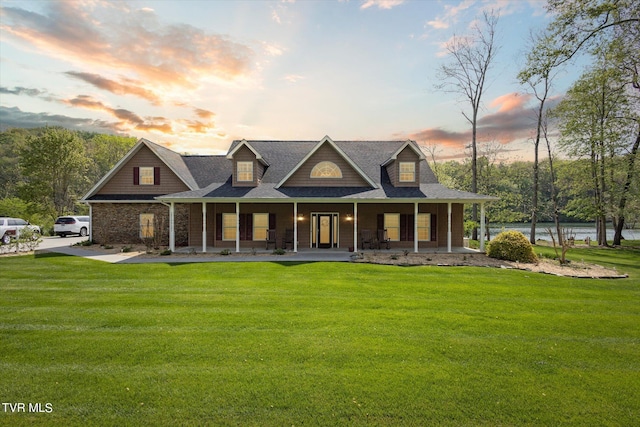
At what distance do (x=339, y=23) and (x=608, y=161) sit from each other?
74.1 ft

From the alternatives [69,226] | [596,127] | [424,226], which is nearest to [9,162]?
[69,226]

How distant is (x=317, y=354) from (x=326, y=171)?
45.6 feet

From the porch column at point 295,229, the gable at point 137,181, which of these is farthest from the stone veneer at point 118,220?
the porch column at point 295,229

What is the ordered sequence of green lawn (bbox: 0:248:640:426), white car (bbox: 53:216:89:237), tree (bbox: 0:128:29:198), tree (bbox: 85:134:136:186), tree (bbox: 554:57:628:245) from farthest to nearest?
tree (bbox: 85:134:136:186)
tree (bbox: 0:128:29:198)
white car (bbox: 53:216:89:237)
tree (bbox: 554:57:628:245)
green lawn (bbox: 0:248:640:426)

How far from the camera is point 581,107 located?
2391 centimetres

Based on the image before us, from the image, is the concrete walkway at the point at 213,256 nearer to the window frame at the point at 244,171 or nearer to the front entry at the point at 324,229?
the front entry at the point at 324,229

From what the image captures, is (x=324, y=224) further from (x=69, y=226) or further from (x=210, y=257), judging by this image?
(x=69, y=226)

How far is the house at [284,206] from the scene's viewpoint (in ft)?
56.6

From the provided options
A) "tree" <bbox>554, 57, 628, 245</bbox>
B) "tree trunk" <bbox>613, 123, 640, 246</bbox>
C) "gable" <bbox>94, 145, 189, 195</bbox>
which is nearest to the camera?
"gable" <bbox>94, 145, 189, 195</bbox>

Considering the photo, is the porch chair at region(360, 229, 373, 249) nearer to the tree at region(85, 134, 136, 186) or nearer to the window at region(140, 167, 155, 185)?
the window at region(140, 167, 155, 185)

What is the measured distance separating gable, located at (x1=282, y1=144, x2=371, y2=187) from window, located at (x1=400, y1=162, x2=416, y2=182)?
6.93ft

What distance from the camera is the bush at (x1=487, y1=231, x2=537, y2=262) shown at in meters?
14.1

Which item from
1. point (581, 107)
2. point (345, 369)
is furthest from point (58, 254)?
point (581, 107)

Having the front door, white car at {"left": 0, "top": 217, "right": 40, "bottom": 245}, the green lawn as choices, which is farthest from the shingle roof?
white car at {"left": 0, "top": 217, "right": 40, "bottom": 245}
